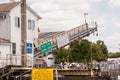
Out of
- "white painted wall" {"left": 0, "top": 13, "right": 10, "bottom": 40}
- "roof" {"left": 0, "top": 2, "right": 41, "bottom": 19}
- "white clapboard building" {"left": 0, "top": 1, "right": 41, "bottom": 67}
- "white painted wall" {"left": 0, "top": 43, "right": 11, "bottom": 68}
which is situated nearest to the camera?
"white painted wall" {"left": 0, "top": 43, "right": 11, "bottom": 68}

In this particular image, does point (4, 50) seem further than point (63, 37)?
No

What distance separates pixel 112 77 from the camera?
187ft

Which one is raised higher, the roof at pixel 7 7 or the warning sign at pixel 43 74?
the roof at pixel 7 7

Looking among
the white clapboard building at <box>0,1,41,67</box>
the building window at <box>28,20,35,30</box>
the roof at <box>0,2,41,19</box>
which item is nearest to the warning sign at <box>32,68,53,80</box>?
the white clapboard building at <box>0,1,41,67</box>

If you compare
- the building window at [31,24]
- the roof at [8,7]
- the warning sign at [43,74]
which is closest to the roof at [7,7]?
the roof at [8,7]

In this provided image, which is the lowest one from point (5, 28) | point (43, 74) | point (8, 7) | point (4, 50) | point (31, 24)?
point (43, 74)

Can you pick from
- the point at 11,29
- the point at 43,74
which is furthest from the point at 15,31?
the point at 43,74

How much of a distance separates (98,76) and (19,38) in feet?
42.8

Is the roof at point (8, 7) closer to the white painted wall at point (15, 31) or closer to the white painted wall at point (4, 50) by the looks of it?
the white painted wall at point (15, 31)

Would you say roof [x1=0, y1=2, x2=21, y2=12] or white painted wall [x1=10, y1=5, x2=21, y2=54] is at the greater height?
roof [x1=0, y1=2, x2=21, y2=12]

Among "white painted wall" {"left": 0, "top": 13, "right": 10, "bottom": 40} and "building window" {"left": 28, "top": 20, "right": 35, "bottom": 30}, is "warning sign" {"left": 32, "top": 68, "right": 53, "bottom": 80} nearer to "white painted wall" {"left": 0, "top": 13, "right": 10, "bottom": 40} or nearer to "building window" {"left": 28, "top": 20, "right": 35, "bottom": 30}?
"white painted wall" {"left": 0, "top": 13, "right": 10, "bottom": 40}

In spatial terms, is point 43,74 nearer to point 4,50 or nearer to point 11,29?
point 4,50

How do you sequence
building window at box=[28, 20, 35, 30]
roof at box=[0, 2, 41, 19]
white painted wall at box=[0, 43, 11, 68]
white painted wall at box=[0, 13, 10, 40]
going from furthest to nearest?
building window at box=[28, 20, 35, 30] < roof at box=[0, 2, 41, 19] < white painted wall at box=[0, 13, 10, 40] < white painted wall at box=[0, 43, 11, 68]

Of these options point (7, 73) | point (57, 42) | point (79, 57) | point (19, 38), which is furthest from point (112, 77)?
point (79, 57)
